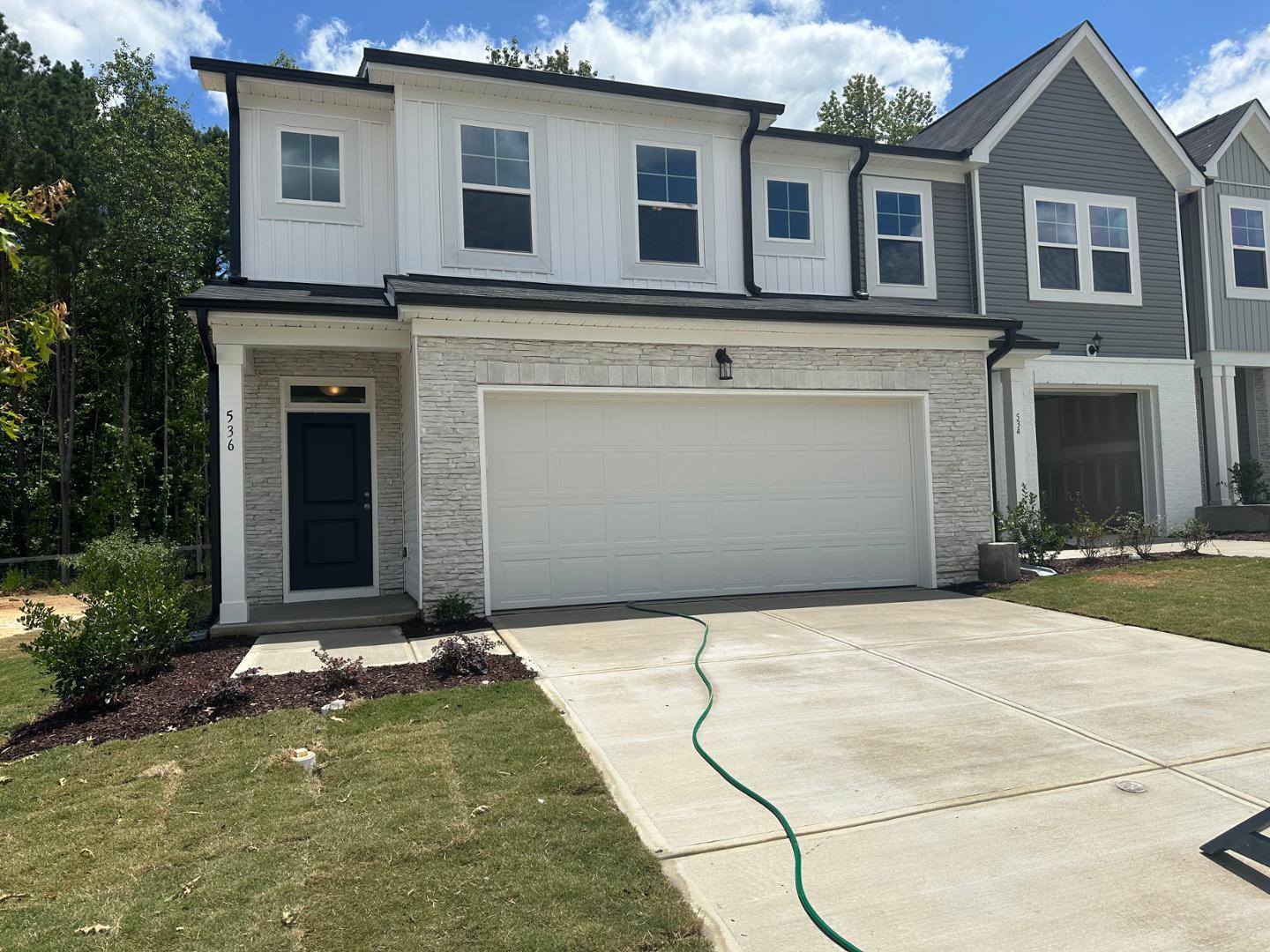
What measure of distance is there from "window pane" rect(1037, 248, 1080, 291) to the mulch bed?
4.81m

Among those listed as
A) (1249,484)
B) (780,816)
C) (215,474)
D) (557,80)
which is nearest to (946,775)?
(780,816)

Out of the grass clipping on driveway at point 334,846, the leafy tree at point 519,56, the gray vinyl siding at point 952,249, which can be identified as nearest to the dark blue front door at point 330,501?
the grass clipping on driveway at point 334,846

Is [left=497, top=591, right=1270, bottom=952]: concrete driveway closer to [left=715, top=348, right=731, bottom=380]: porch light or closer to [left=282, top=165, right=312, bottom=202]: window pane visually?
[left=715, top=348, right=731, bottom=380]: porch light

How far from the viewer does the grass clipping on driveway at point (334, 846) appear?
9.73 feet

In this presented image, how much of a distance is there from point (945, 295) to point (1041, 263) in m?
2.06

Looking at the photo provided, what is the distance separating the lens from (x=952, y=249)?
551 inches

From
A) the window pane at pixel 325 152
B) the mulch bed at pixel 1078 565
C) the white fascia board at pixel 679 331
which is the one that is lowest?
the mulch bed at pixel 1078 565

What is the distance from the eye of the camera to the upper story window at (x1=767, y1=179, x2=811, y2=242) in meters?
12.5

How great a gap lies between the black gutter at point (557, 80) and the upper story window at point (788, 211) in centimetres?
117

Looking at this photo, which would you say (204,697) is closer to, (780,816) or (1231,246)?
(780,816)

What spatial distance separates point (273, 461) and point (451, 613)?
340 centimetres

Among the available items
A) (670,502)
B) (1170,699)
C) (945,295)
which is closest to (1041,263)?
(945,295)

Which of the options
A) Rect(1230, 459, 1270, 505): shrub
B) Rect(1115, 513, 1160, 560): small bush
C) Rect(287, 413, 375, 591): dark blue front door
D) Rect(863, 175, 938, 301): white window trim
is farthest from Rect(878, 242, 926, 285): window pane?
Rect(287, 413, 375, 591): dark blue front door

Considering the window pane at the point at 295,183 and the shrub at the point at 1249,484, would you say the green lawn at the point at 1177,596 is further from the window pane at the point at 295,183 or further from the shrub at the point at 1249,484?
the window pane at the point at 295,183
